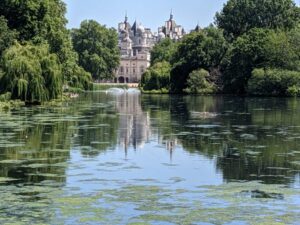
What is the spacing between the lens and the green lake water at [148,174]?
12031 mm

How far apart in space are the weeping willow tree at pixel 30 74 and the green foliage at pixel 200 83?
36.9 m

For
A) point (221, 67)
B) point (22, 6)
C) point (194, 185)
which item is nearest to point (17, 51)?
point (22, 6)

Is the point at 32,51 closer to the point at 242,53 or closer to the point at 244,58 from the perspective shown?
the point at 242,53

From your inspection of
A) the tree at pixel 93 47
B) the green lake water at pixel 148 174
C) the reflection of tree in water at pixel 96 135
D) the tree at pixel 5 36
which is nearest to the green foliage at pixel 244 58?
the tree at pixel 5 36

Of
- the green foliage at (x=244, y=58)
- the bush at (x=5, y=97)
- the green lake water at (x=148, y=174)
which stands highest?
the green foliage at (x=244, y=58)

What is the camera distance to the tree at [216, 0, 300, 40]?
92000 millimetres

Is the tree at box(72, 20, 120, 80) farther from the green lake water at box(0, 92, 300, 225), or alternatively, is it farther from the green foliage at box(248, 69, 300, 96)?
the green lake water at box(0, 92, 300, 225)

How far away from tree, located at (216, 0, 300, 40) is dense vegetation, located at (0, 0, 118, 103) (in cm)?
3519

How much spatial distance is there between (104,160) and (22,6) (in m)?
36.2

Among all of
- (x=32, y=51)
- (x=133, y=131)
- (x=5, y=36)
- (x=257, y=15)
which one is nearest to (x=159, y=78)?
(x=257, y=15)

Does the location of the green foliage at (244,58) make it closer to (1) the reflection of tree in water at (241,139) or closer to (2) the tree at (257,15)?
(2) the tree at (257,15)

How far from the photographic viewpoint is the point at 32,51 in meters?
46.3

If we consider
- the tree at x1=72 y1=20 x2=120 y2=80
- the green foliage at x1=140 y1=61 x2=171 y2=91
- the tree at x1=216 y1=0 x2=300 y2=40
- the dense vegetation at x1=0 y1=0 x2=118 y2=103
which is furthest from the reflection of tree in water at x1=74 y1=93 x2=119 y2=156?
the tree at x1=72 y1=20 x2=120 y2=80

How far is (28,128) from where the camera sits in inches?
1098
